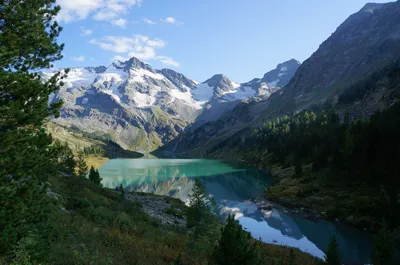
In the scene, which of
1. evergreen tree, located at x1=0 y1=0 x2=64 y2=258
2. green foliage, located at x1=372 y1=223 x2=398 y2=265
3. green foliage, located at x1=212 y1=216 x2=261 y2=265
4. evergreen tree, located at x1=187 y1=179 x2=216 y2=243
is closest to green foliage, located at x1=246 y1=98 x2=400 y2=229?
green foliage, located at x1=372 y1=223 x2=398 y2=265

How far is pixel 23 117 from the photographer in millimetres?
8156

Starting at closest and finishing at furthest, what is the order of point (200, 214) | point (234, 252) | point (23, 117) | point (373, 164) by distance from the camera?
point (23, 117), point (234, 252), point (200, 214), point (373, 164)

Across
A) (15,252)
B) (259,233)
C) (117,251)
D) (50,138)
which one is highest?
(50,138)

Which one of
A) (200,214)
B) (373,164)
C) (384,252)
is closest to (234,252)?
(200,214)

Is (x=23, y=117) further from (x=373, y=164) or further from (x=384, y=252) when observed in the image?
(x=373, y=164)

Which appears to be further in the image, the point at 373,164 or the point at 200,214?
the point at 373,164

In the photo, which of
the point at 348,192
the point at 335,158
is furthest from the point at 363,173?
the point at 335,158

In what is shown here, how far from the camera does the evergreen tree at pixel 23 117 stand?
7863mm

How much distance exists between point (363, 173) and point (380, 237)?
35467 millimetres

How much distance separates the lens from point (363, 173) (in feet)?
181

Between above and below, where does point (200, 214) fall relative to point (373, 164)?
below

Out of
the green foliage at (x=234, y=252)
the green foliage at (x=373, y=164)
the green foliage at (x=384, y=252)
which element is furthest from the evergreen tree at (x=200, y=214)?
the green foliage at (x=373, y=164)

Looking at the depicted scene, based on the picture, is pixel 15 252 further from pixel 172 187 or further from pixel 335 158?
pixel 172 187

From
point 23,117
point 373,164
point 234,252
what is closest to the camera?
point 23,117
